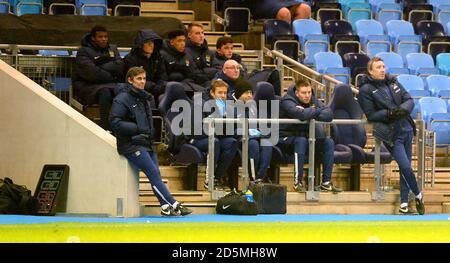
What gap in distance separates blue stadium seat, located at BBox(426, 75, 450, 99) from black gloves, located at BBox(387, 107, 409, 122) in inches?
191

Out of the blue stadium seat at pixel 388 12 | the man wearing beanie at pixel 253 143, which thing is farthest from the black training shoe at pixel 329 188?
the blue stadium seat at pixel 388 12

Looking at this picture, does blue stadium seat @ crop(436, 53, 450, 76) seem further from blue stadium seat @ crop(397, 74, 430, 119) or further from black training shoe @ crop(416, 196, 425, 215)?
black training shoe @ crop(416, 196, 425, 215)

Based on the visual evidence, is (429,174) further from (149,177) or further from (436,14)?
(436,14)

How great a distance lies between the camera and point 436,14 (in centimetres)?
2697

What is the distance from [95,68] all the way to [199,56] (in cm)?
183

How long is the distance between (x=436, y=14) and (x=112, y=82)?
379 inches

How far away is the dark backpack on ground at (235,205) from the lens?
17.5 meters

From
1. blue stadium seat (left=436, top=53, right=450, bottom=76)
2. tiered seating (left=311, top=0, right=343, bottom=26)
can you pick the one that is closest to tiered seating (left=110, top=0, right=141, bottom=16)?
tiered seating (left=311, top=0, right=343, bottom=26)

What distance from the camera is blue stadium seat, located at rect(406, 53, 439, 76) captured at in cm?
2420

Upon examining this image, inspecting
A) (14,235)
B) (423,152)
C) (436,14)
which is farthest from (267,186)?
(436,14)

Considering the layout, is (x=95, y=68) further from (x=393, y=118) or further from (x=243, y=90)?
(x=393, y=118)

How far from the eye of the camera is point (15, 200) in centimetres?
1734

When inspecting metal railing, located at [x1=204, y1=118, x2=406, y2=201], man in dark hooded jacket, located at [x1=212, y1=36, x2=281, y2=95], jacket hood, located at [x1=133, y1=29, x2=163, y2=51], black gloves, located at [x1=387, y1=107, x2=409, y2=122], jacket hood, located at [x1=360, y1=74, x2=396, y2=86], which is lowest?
metal railing, located at [x1=204, y1=118, x2=406, y2=201]
